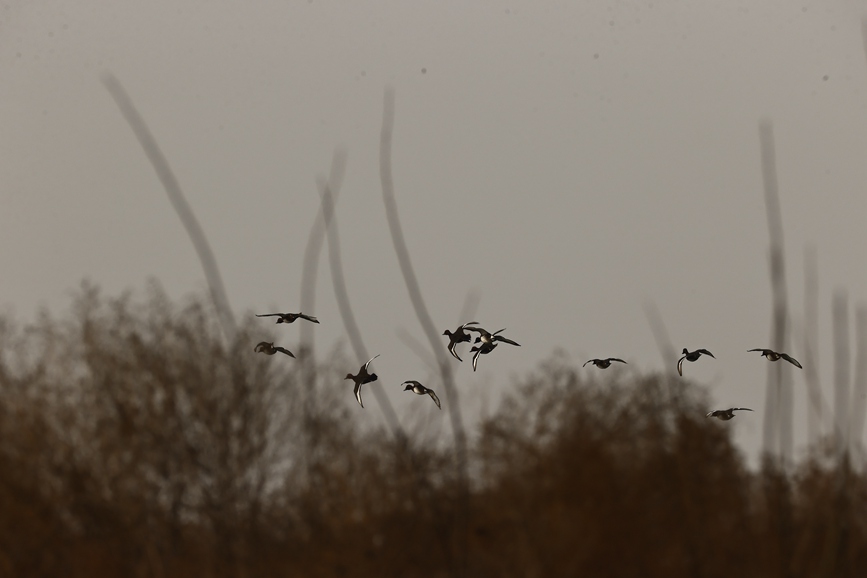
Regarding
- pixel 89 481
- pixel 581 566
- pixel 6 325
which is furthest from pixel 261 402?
pixel 581 566

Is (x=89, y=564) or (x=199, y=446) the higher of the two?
(x=199, y=446)

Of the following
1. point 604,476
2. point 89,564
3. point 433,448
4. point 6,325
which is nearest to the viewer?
point 433,448

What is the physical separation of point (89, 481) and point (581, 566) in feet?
29.7

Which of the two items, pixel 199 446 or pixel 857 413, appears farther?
pixel 199 446

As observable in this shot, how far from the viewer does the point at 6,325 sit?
16859 millimetres

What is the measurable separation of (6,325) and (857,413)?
57.2 ft

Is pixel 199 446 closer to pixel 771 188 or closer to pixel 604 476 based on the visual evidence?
pixel 604 476

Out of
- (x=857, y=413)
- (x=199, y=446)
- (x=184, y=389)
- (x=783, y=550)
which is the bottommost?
(x=783, y=550)

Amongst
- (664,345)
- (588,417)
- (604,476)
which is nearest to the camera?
(664,345)

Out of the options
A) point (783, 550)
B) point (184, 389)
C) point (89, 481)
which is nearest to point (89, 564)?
A: point (89, 481)

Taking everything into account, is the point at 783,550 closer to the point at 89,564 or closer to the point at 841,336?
the point at 841,336

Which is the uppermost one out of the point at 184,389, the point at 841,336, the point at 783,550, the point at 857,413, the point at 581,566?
the point at 184,389

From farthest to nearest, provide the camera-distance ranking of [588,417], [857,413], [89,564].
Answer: [588,417]
[89,564]
[857,413]

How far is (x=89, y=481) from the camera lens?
52.5 feet
